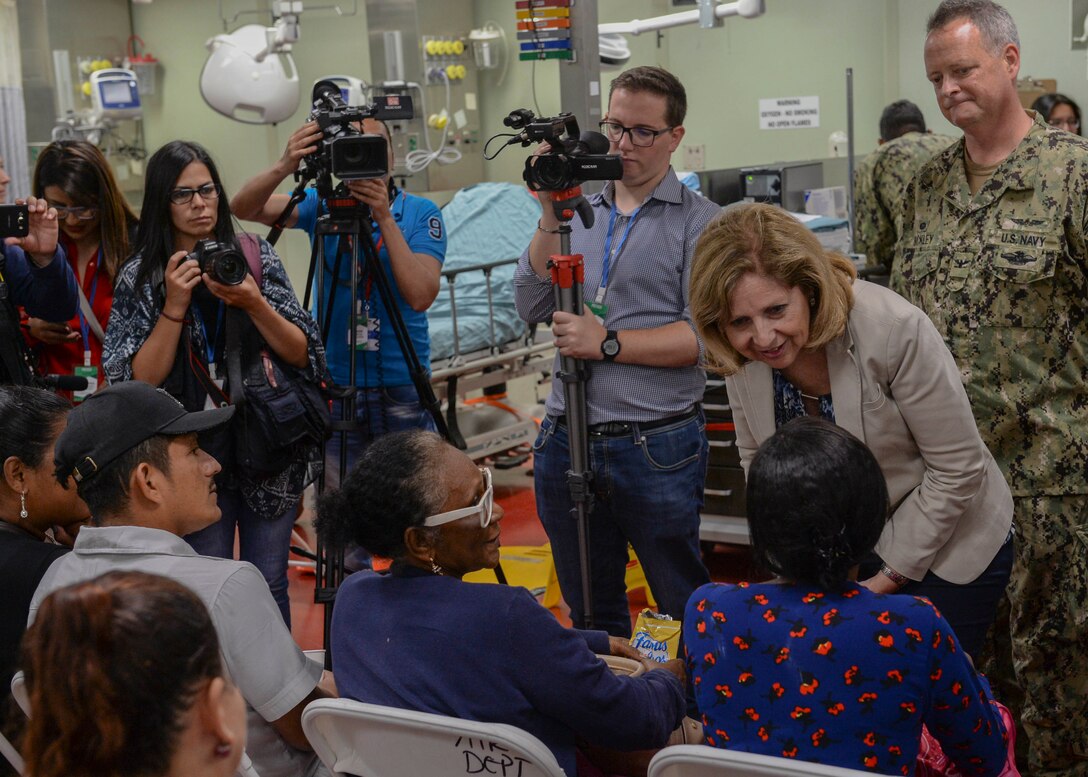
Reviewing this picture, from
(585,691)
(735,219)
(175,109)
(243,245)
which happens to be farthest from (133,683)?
(175,109)

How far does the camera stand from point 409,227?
127 inches

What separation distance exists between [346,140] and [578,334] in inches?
32.8

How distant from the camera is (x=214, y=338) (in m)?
2.75

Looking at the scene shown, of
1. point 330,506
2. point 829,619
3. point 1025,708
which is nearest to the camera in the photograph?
point 829,619

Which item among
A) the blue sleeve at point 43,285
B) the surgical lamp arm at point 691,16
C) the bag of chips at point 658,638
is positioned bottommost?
the bag of chips at point 658,638

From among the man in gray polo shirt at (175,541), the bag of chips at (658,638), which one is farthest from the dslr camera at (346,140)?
the bag of chips at (658,638)

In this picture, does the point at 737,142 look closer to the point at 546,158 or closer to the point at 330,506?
the point at 546,158

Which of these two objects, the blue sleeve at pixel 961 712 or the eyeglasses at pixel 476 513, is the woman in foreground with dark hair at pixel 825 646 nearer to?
the blue sleeve at pixel 961 712

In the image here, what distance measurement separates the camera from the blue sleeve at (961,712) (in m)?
1.49

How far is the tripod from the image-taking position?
250 centimetres

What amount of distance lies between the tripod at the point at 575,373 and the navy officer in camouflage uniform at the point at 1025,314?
30.6 inches

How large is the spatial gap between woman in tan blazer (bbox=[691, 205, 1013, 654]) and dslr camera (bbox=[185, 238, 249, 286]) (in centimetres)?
107

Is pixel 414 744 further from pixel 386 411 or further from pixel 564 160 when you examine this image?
pixel 386 411

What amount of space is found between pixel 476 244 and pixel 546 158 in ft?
9.98
